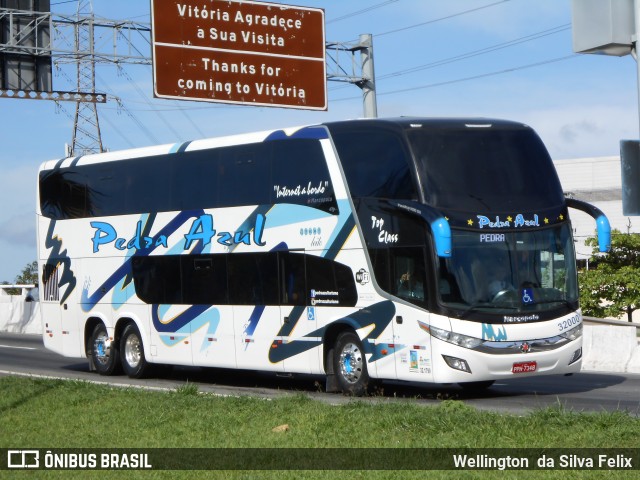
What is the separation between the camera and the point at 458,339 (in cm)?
1683

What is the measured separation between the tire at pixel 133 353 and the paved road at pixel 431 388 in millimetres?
242

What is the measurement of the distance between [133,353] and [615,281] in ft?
61.3

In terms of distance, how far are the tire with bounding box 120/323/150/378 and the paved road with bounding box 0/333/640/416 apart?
0.79ft

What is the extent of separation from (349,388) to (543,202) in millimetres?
4074

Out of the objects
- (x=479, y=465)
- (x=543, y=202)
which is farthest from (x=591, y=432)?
(x=543, y=202)

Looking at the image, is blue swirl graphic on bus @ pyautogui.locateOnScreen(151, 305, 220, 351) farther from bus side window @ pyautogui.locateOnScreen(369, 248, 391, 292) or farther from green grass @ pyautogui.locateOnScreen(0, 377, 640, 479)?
green grass @ pyautogui.locateOnScreen(0, 377, 640, 479)

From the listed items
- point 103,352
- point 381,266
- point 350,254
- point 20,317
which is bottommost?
point 20,317

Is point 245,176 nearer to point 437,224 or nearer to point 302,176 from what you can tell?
point 302,176

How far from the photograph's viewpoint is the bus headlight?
55.2ft

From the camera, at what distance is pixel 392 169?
696 inches

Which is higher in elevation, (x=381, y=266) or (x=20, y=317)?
(x=381, y=266)

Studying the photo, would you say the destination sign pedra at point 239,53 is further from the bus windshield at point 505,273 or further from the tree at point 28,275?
the tree at point 28,275

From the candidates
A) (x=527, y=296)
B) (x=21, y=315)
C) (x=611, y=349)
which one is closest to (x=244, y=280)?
(x=527, y=296)

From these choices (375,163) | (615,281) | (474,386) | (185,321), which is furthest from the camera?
(615,281)
